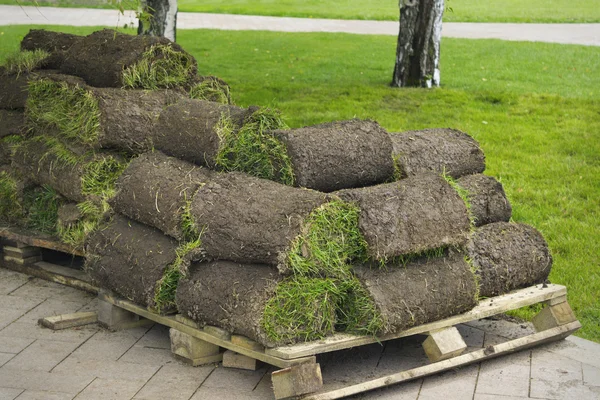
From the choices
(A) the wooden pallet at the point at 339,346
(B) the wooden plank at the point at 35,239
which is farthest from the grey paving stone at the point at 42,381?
(B) the wooden plank at the point at 35,239

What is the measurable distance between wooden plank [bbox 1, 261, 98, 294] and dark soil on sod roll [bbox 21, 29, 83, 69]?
1.86 meters

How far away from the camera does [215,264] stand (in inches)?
217

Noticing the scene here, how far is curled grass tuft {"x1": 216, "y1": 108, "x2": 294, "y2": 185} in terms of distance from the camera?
5781 millimetres

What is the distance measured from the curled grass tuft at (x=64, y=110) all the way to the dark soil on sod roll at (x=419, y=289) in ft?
8.62

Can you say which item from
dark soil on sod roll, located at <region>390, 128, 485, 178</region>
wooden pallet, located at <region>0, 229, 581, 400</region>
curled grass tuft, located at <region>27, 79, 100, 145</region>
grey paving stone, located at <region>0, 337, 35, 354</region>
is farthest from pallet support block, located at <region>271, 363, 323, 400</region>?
curled grass tuft, located at <region>27, 79, 100, 145</region>

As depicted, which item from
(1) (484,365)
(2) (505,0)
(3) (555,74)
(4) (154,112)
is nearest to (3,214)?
(4) (154,112)

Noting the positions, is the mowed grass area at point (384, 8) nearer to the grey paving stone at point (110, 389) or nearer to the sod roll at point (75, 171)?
the sod roll at point (75, 171)

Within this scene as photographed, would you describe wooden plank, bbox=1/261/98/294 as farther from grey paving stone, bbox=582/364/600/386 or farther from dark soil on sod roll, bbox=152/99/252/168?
grey paving stone, bbox=582/364/600/386

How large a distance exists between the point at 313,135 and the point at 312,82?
27.5 feet

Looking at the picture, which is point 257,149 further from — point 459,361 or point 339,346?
point 459,361

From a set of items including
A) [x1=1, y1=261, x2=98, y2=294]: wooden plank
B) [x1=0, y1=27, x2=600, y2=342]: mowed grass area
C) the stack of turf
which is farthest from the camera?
[x1=0, y1=27, x2=600, y2=342]: mowed grass area

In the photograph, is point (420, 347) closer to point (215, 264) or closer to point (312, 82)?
point (215, 264)

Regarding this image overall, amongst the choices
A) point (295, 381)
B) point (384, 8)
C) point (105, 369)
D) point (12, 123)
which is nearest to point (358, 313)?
point (295, 381)

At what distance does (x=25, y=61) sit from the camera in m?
8.11
